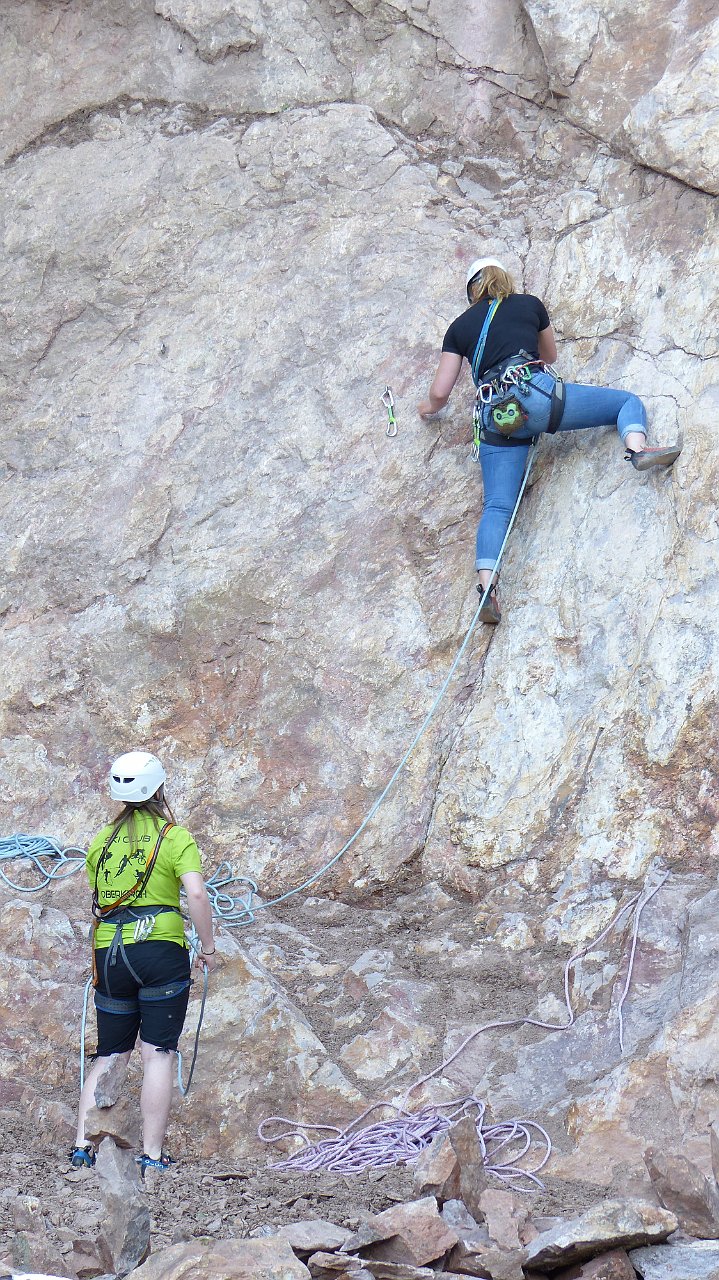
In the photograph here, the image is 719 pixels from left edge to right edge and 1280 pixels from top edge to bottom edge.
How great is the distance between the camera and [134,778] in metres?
4.12

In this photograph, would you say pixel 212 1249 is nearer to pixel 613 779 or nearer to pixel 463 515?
pixel 613 779

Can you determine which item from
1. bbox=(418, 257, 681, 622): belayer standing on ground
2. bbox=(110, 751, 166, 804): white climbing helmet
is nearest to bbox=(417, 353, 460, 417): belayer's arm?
bbox=(418, 257, 681, 622): belayer standing on ground

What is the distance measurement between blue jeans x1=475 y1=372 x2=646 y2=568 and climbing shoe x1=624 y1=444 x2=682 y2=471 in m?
0.13

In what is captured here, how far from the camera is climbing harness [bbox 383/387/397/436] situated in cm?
639

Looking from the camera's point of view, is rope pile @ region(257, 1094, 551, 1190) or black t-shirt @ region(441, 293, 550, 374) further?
black t-shirt @ region(441, 293, 550, 374)

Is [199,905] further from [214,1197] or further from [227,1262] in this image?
[227,1262]

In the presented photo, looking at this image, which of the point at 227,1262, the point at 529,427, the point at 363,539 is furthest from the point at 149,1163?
the point at 529,427

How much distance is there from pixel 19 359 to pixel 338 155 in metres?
2.42

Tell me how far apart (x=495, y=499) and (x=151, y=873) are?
269 cm

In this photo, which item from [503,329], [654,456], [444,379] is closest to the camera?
[654,456]

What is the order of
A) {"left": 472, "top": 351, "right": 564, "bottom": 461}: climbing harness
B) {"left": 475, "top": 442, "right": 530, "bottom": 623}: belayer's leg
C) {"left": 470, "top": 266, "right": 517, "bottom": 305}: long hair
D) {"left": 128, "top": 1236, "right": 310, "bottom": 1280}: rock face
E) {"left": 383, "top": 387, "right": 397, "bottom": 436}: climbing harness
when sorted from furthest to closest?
{"left": 383, "top": 387, "right": 397, "bottom": 436}: climbing harness, {"left": 470, "top": 266, "right": 517, "bottom": 305}: long hair, {"left": 475, "top": 442, "right": 530, "bottom": 623}: belayer's leg, {"left": 472, "top": 351, "right": 564, "bottom": 461}: climbing harness, {"left": 128, "top": 1236, "right": 310, "bottom": 1280}: rock face

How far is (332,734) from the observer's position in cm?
586

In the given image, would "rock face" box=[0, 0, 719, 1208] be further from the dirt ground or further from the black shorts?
the black shorts

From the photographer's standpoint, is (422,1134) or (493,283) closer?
(422,1134)
